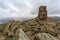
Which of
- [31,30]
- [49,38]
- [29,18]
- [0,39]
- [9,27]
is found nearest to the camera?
[49,38]

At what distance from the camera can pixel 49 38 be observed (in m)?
13.3

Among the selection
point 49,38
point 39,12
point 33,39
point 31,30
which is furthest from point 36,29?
point 39,12

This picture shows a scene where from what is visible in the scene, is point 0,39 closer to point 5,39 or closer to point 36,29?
point 5,39

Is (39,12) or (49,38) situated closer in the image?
(49,38)

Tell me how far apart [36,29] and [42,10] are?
1024 centimetres

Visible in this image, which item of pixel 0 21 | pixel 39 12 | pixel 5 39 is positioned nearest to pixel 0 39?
pixel 5 39

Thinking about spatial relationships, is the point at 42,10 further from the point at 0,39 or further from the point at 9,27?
the point at 0,39

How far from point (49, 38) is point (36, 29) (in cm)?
336

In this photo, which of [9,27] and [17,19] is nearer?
[9,27]

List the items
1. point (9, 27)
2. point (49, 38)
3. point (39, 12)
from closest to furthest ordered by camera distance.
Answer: point (49, 38)
point (9, 27)
point (39, 12)

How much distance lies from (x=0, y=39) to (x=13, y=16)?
7335 mm

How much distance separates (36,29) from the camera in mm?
16422

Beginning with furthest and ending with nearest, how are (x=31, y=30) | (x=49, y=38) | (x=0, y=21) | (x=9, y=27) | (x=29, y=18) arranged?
1. (x=29, y=18)
2. (x=0, y=21)
3. (x=9, y=27)
4. (x=31, y=30)
5. (x=49, y=38)

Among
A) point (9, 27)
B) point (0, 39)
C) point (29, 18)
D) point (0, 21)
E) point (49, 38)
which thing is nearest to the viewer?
point (49, 38)
